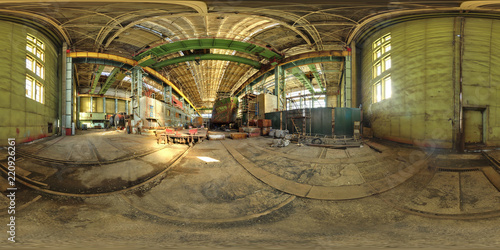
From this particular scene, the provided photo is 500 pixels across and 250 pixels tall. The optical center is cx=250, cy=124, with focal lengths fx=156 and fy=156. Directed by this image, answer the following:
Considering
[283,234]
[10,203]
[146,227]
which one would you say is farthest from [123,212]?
[283,234]

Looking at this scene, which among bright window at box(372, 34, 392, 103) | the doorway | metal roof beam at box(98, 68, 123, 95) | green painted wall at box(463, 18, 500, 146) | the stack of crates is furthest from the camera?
metal roof beam at box(98, 68, 123, 95)

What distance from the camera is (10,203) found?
2.53 meters

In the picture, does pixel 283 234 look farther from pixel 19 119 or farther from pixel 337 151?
pixel 19 119

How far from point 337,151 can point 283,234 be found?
10.9ft

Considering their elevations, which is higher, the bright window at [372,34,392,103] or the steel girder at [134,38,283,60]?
the steel girder at [134,38,283,60]

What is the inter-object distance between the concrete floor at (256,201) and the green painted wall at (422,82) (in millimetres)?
1918

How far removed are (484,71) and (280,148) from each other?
7129 mm

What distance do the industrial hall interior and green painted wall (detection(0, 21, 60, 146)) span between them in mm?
65

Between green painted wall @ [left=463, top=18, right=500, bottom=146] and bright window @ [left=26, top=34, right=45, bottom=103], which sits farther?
bright window @ [left=26, top=34, right=45, bottom=103]

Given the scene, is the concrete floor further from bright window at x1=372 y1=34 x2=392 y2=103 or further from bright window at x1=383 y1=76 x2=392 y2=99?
bright window at x1=372 y1=34 x2=392 y2=103

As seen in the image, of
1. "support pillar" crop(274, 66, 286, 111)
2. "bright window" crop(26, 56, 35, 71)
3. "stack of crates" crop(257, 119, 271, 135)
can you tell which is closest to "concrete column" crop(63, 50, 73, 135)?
"bright window" crop(26, 56, 35, 71)

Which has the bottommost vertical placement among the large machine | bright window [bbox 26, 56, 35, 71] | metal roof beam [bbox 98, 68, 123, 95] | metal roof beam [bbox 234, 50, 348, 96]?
the large machine

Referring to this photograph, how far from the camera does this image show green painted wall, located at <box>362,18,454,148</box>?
5459 millimetres

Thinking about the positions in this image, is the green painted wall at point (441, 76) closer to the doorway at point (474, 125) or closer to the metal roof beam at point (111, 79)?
the doorway at point (474, 125)
